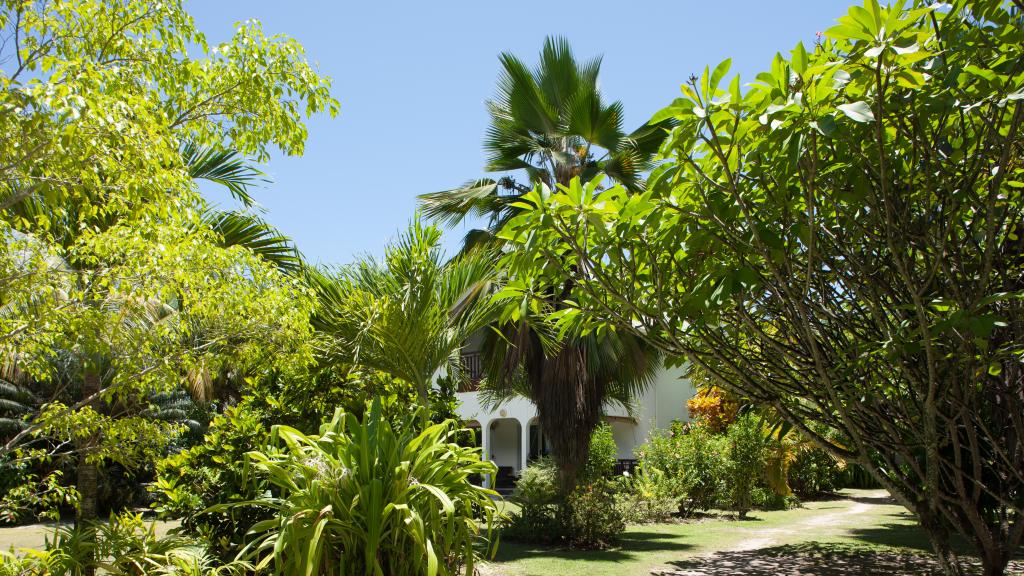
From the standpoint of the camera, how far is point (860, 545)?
11.0m

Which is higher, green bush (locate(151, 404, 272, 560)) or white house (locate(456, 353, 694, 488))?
white house (locate(456, 353, 694, 488))

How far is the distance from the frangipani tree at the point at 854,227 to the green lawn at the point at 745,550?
15.0ft

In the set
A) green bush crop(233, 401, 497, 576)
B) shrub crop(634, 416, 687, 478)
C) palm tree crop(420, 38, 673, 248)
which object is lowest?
green bush crop(233, 401, 497, 576)

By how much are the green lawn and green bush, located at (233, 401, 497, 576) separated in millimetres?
4596

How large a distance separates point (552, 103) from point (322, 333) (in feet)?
20.1

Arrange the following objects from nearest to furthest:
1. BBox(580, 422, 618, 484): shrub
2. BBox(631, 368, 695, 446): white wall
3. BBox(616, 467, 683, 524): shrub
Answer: BBox(616, 467, 683, 524): shrub, BBox(580, 422, 618, 484): shrub, BBox(631, 368, 695, 446): white wall

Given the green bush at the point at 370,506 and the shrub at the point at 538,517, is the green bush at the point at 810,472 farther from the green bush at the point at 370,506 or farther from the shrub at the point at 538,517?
the green bush at the point at 370,506

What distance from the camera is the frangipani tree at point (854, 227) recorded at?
10.1ft

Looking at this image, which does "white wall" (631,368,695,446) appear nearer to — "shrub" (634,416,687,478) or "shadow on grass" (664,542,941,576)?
"shrub" (634,416,687,478)

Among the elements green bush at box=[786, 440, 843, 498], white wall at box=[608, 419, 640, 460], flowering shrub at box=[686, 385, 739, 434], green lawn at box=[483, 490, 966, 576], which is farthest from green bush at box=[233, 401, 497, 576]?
white wall at box=[608, 419, 640, 460]

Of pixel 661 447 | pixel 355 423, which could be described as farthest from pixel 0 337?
pixel 661 447

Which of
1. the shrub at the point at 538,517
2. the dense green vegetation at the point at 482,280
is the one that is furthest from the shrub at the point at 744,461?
the dense green vegetation at the point at 482,280

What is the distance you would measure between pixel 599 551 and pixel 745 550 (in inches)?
88.4

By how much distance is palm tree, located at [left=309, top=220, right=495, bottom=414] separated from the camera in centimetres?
655
